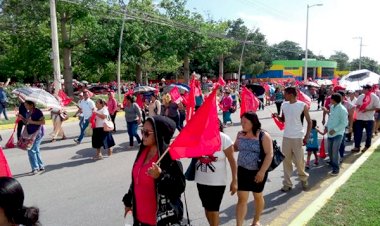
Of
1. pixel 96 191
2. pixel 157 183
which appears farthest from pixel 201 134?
pixel 96 191

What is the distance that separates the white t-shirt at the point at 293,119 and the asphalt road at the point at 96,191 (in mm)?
1035

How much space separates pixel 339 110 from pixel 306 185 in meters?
1.70

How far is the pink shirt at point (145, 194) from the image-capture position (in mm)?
3328

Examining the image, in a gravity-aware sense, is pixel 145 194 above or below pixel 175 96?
below

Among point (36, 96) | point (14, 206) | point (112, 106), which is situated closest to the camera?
point (14, 206)

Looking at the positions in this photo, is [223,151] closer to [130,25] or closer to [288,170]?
[288,170]

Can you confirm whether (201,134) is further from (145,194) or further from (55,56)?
(55,56)

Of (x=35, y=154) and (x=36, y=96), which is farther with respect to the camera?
(x=36, y=96)

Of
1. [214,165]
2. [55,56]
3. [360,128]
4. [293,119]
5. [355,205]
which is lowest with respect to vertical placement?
[355,205]

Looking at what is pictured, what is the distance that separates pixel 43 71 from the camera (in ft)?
104

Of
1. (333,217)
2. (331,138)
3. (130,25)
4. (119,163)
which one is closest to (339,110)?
(331,138)

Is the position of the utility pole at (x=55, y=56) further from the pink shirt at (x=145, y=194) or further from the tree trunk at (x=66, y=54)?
the pink shirt at (x=145, y=194)

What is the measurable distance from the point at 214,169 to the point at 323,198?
255cm

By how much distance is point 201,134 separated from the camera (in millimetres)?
3607
